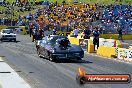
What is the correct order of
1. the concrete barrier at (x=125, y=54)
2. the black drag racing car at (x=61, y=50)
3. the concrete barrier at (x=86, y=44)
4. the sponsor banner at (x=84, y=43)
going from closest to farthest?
the black drag racing car at (x=61, y=50) < the concrete barrier at (x=125, y=54) < the concrete barrier at (x=86, y=44) < the sponsor banner at (x=84, y=43)

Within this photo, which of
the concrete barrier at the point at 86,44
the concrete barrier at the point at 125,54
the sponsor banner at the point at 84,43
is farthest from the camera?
the sponsor banner at the point at 84,43

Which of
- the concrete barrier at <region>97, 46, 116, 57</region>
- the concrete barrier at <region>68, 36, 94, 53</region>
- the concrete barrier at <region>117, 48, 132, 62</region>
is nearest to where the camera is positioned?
the concrete barrier at <region>117, 48, 132, 62</region>

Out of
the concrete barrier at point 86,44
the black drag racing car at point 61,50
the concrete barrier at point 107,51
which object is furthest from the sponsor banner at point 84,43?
the black drag racing car at point 61,50

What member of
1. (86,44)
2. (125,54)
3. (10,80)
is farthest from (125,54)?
(10,80)

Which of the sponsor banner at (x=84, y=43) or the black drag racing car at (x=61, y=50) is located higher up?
the black drag racing car at (x=61, y=50)

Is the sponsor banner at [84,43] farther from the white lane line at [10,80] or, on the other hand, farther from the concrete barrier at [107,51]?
the white lane line at [10,80]

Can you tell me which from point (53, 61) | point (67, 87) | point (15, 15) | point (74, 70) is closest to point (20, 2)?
point (15, 15)

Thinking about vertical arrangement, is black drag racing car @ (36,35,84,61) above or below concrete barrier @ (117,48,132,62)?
above

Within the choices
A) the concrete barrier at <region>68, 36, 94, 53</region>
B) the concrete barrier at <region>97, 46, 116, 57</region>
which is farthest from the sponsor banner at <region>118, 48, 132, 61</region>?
the concrete barrier at <region>68, 36, 94, 53</region>

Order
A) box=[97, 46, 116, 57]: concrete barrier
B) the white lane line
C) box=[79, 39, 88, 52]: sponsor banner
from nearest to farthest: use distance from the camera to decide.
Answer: the white lane line < box=[97, 46, 116, 57]: concrete barrier < box=[79, 39, 88, 52]: sponsor banner

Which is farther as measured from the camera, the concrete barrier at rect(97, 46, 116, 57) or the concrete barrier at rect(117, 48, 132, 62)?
the concrete barrier at rect(97, 46, 116, 57)

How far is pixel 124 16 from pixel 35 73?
4519cm

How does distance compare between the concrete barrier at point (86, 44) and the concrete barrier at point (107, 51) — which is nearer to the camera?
the concrete barrier at point (107, 51)

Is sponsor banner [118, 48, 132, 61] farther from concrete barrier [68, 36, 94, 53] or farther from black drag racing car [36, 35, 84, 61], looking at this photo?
concrete barrier [68, 36, 94, 53]
